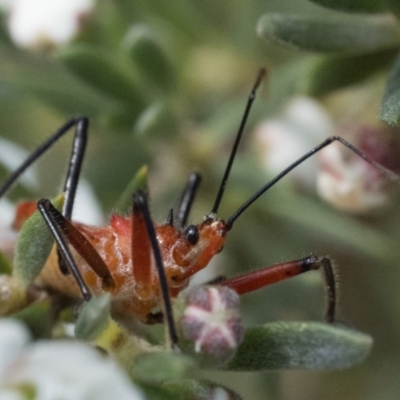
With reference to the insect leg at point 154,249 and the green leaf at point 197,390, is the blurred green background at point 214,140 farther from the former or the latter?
the green leaf at point 197,390

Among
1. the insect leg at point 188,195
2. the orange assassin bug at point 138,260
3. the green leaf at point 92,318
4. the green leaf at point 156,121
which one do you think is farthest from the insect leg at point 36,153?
the green leaf at point 92,318

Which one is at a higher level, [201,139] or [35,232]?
[201,139]

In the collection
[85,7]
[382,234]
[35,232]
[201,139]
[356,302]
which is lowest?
[35,232]

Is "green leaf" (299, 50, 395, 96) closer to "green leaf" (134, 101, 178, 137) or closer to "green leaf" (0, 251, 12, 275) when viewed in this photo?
"green leaf" (134, 101, 178, 137)

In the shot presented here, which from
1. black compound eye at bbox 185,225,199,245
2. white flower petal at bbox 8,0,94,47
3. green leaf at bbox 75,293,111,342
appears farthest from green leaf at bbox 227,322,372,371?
white flower petal at bbox 8,0,94,47

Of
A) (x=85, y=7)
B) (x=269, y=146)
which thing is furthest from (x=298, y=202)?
(x=85, y=7)

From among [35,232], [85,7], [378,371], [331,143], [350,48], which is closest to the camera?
[35,232]

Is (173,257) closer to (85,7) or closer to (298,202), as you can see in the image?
(298,202)
